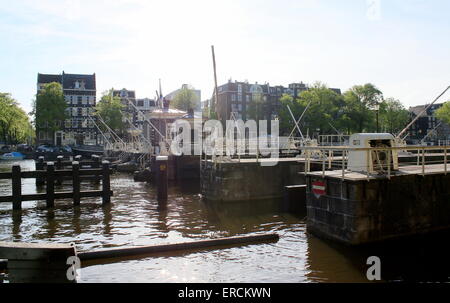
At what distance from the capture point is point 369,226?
450 inches

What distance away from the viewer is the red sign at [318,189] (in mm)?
12450

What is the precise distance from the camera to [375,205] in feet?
37.8

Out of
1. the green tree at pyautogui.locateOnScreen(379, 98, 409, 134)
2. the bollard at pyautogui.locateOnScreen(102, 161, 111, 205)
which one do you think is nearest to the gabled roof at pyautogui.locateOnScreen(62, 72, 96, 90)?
the green tree at pyautogui.locateOnScreen(379, 98, 409, 134)

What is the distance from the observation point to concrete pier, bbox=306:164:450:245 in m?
11.3

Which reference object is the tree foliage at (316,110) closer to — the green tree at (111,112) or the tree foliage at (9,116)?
the green tree at (111,112)

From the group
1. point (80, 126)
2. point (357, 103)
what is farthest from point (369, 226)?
point (80, 126)

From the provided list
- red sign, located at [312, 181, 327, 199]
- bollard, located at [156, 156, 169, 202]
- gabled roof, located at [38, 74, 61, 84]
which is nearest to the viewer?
red sign, located at [312, 181, 327, 199]

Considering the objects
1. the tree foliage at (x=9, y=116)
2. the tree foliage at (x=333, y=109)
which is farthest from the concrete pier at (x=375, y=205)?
the tree foliage at (x=9, y=116)

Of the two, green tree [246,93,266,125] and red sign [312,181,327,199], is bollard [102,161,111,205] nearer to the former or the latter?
red sign [312,181,327,199]

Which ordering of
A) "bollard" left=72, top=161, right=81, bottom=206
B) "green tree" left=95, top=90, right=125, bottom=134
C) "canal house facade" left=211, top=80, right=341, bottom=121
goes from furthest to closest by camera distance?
"canal house facade" left=211, top=80, right=341, bottom=121 < "green tree" left=95, top=90, right=125, bottom=134 < "bollard" left=72, top=161, right=81, bottom=206

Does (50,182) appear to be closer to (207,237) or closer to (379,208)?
(207,237)

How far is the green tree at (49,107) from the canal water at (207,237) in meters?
58.1

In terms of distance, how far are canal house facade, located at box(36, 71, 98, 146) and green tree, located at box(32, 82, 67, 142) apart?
35.6ft
